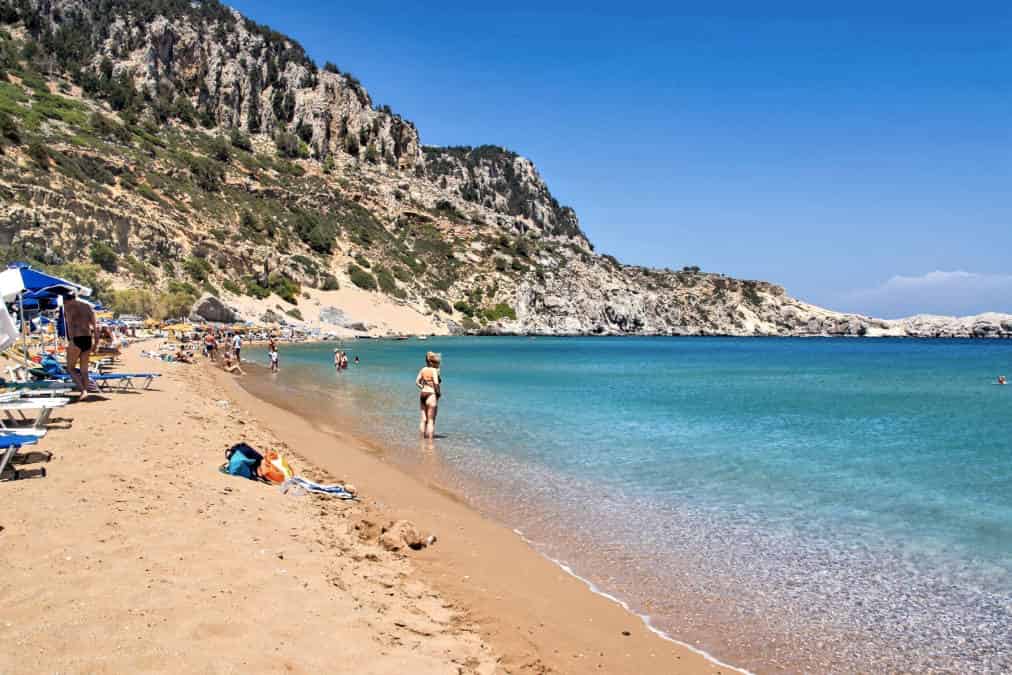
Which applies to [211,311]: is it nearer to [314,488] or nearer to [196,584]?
[314,488]

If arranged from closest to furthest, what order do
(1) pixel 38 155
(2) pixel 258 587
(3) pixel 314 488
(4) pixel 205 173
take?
1. (2) pixel 258 587
2. (3) pixel 314 488
3. (1) pixel 38 155
4. (4) pixel 205 173

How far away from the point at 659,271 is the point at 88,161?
337 feet

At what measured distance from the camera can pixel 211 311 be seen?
55938mm

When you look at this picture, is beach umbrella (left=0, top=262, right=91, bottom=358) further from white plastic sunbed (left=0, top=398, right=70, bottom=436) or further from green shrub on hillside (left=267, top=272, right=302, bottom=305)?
green shrub on hillside (left=267, top=272, right=302, bottom=305)

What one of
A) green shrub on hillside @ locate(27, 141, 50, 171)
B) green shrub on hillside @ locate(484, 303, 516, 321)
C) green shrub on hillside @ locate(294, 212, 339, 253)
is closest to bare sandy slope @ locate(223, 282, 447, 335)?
green shrub on hillside @ locate(294, 212, 339, 253)

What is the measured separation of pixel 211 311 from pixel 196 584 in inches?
2201

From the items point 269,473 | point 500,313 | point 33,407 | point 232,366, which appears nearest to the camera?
point 269,473

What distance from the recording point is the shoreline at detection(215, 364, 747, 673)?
461cm

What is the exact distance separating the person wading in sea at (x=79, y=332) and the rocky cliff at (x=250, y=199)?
3674 centimetres

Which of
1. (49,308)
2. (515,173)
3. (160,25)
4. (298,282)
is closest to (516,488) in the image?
(49,308)

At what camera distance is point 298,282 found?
74.3 m

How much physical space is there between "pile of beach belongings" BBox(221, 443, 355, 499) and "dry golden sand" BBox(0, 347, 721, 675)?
0.23 metres

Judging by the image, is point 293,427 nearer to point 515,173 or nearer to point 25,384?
point 25,384

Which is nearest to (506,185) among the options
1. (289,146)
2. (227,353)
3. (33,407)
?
(289,146)
